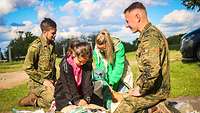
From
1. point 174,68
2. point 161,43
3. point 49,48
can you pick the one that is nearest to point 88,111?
point 161,43

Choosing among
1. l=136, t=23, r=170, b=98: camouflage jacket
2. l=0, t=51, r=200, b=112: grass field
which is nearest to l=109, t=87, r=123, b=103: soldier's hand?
l=136, t=23, r=170, b=98: camouflage jacket

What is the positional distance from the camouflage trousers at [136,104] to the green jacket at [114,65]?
227 centimetres

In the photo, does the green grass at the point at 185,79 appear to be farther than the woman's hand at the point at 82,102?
Yes

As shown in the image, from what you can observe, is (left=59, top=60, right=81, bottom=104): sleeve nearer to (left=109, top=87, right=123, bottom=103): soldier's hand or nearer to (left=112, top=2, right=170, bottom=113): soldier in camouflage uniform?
(left=109, top=87, right=123, bottom=103): soldier's hand

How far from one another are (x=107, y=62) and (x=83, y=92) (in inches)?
46.2

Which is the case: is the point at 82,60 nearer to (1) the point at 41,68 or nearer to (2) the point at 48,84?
(2) the point at 48,84

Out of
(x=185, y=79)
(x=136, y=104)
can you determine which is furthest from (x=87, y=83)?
(x=185, y=79)

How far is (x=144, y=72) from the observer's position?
6.09m

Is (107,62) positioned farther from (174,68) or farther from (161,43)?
(174,68)

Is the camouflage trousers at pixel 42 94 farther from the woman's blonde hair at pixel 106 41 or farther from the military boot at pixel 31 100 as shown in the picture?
the woman's blonde hair at pixel 106 41

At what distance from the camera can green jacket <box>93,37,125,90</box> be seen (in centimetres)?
875

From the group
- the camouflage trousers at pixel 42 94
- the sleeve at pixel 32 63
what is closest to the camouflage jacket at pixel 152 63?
the camouflage trousers at pixel 42 94

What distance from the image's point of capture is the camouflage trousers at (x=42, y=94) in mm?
9773

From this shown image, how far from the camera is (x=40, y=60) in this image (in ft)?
33.0
